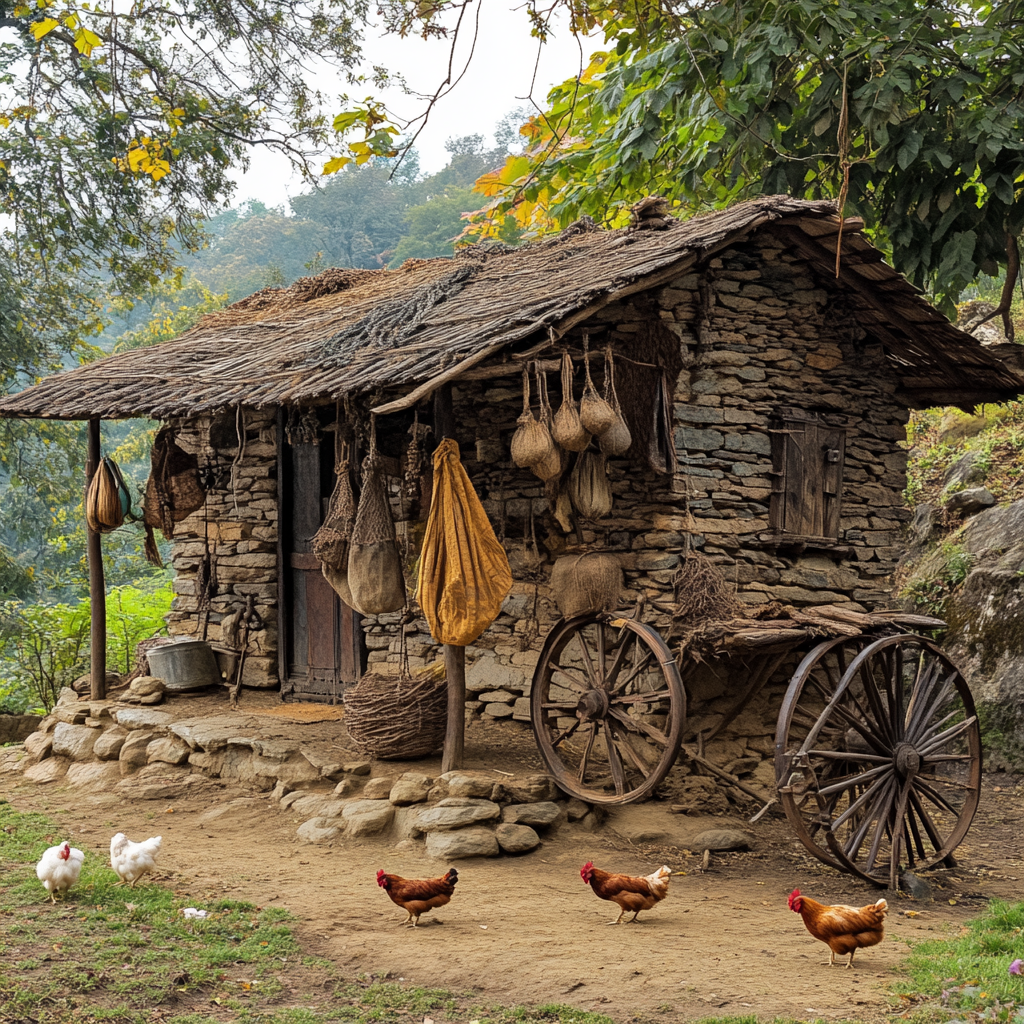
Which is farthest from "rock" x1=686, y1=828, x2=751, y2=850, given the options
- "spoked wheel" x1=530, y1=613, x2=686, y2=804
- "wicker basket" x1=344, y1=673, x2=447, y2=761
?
"wicker basket" x1=344, y1=673, x2=447, y2=761

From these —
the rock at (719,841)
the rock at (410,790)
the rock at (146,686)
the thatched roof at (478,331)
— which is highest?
the thatched roof at (478,331)

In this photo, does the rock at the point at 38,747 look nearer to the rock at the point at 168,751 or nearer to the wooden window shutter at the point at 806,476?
the rock at the point at 168,751

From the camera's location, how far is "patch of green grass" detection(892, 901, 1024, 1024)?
13.5ft

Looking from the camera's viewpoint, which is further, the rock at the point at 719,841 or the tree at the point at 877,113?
the tree at the point at 877,113

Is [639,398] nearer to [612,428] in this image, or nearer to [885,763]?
[612,428]

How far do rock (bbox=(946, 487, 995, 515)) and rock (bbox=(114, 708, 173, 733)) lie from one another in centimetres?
847

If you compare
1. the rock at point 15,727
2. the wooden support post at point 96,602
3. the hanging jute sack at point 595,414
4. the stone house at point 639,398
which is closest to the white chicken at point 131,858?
the stone house at point 639,398

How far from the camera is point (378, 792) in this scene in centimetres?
697

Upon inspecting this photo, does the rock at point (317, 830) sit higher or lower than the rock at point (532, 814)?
lower

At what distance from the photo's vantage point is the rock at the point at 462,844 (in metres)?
6.28

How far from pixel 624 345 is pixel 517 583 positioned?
76.8 inches

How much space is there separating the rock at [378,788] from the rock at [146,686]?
10.0 feet

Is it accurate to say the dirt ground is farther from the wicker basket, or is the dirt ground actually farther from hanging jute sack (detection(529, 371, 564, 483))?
hanging jute sack (detection(529, 371, 564, 483))

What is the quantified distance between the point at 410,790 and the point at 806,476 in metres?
3.64
